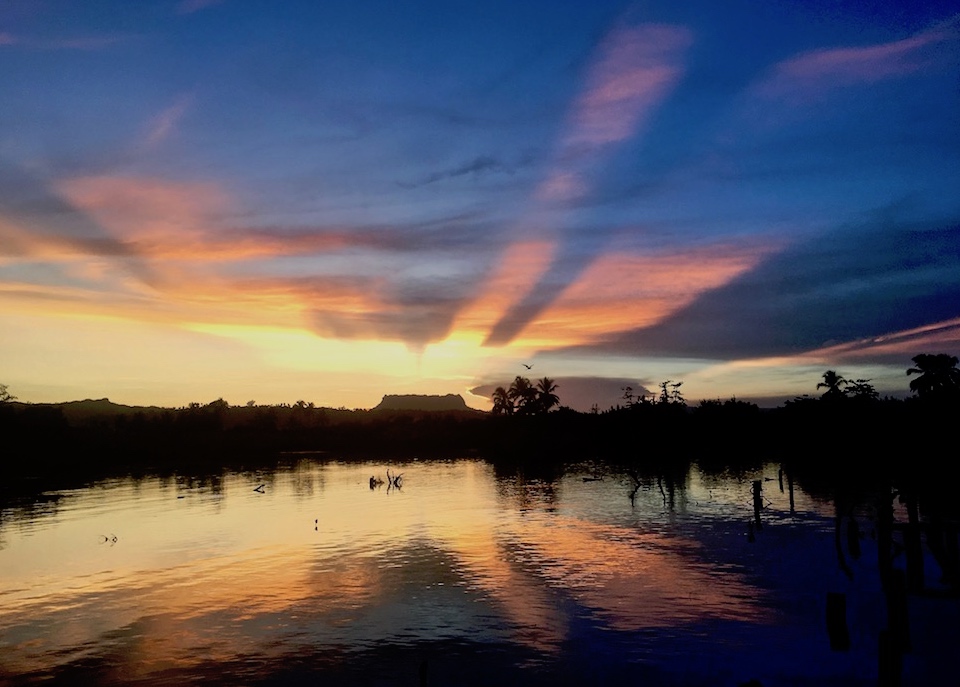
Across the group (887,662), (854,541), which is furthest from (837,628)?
(854,541)

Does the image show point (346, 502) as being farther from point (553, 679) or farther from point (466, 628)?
point (553, 679)

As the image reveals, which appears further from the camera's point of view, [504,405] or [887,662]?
[504,405]

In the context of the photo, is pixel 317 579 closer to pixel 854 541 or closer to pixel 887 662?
pixel 887 662

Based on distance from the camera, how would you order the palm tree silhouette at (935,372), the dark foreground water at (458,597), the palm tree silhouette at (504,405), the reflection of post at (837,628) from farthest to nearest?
the palm tree silhouette at (504,405) < the palm tree silhouette at (935,372) < the dark foreground water at (458,597) < the reflection of post at (837,628)

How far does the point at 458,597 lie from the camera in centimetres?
3709

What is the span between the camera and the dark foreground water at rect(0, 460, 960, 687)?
87.3 feet

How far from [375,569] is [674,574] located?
18.7 metres

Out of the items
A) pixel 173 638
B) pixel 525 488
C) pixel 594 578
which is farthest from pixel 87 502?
pixel 594 578

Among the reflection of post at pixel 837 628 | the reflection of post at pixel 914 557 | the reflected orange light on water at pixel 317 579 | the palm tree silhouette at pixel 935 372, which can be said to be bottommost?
the reflected orange light on water at pixel 317 579

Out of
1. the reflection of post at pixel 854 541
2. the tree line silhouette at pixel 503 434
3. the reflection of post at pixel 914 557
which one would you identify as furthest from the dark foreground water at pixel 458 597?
the tree line silhouette at pixel 503 434

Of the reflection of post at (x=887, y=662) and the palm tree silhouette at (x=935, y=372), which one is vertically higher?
the palm tree silhouette at (x=935, y=372)

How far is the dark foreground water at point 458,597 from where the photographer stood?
87.3ft

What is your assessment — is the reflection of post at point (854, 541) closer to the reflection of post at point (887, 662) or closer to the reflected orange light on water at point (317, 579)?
the reflected orange light on water at point (317, 579)

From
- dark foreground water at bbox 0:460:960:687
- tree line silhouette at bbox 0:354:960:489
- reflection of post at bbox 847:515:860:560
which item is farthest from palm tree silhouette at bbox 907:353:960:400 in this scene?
reflection of post at bbox 847:515:860:560
